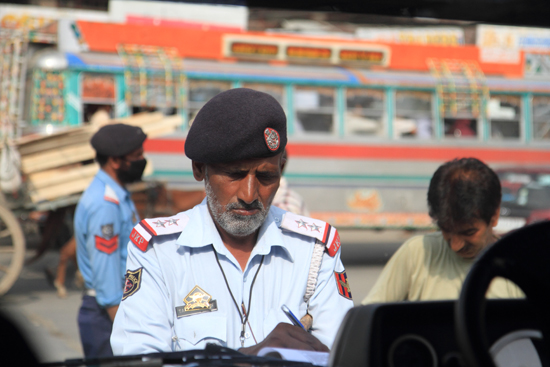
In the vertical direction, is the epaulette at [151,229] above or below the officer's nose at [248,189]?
below

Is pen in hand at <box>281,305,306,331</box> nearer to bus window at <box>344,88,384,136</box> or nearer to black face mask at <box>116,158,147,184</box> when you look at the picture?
black face mask at <box>116,158,147,184</box>

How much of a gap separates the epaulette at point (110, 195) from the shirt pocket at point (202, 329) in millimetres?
2108

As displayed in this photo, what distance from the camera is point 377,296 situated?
2.54m

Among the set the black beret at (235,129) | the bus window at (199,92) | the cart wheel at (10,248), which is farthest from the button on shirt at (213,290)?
the bus window at (199,92)

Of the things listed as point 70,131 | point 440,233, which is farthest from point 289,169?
point 440,233

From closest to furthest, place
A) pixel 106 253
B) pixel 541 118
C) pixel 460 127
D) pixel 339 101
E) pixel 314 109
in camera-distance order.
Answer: pixel 106 253
pixel 314 109
pixel 339 101
pixel 460 127
pixel 541 118

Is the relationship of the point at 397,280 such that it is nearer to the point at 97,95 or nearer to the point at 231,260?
the point at 231,260

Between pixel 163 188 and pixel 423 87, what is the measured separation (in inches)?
193

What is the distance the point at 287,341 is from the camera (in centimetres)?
138

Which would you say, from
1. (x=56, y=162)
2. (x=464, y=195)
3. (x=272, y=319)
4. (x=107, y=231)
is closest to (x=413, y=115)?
(x=56, y=162)

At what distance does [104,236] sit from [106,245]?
56 mm

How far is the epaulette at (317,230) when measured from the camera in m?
1.74

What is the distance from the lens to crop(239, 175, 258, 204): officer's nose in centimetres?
169

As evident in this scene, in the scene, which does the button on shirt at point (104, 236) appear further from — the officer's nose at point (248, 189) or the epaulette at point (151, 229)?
the officer's nose at point (248, 189)
